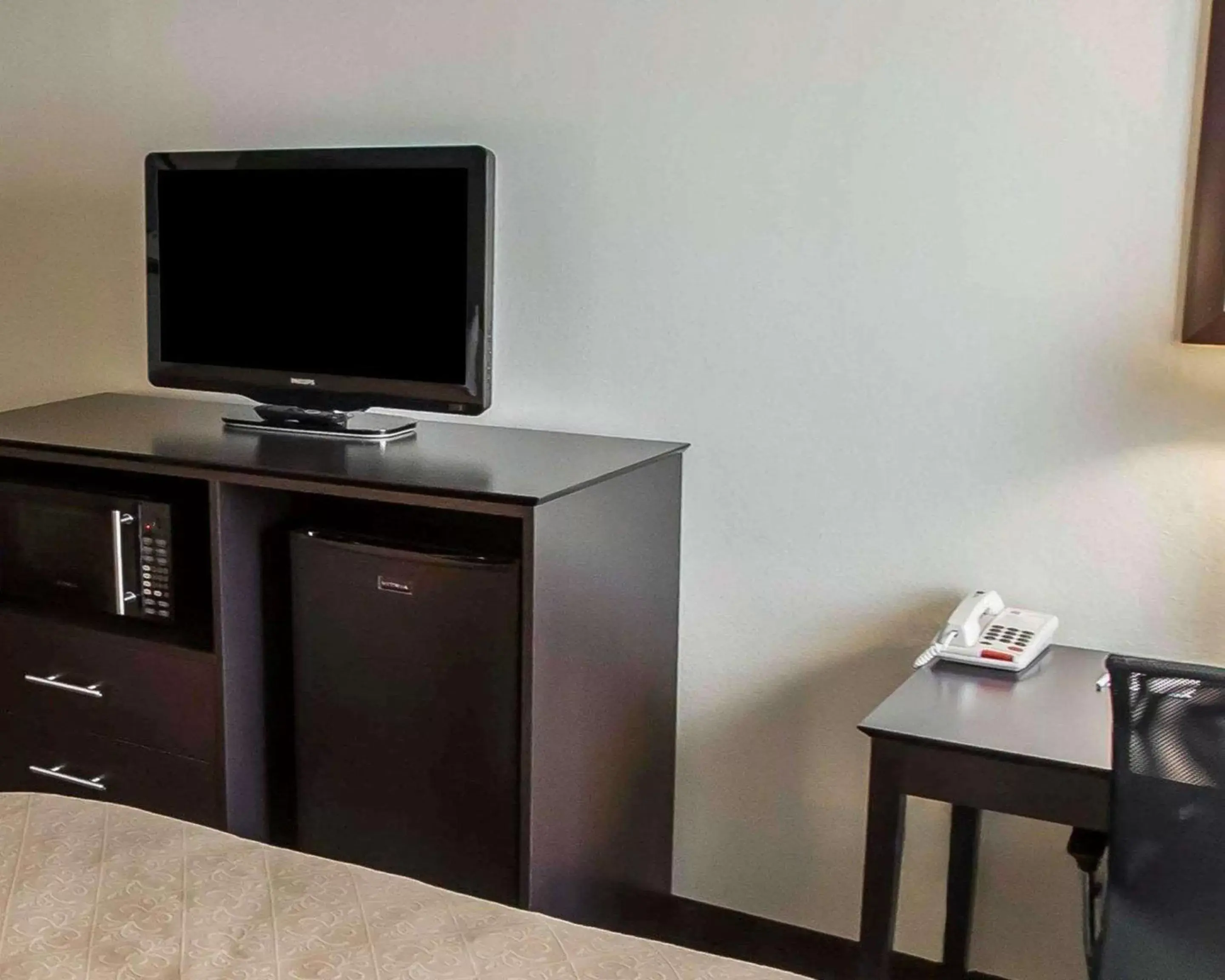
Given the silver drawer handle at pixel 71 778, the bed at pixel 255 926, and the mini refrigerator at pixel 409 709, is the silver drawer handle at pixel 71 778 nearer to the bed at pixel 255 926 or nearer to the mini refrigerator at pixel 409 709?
the mini refrigerator at pixel 409 709

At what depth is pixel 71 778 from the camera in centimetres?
252

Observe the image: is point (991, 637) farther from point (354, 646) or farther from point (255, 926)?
point (255, 926)

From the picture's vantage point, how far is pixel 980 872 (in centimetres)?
237

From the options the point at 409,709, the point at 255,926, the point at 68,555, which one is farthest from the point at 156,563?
the point at 255,926

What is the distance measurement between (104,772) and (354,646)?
61 centimetres

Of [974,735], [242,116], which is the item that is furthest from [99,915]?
[242,116]

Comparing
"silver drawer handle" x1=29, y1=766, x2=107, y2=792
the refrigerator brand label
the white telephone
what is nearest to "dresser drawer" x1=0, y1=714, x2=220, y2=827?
"silver drawer handle" x1=29, y1=766, x2=107, y2=792

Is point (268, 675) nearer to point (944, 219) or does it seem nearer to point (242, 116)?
point (242, 116)

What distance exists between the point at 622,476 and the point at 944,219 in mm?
697

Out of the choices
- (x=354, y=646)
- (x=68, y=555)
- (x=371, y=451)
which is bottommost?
(x=354, y=646)

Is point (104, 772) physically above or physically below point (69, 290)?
below

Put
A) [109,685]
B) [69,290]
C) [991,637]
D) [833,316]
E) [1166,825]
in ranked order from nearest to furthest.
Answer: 1. [1166,825]
2. [991,637]
3. [833,316]
4. [109,685]
5. [69,290]

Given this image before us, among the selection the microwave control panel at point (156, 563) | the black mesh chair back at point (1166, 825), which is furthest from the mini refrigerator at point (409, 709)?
the black mesh chair back at point (1166, 825)

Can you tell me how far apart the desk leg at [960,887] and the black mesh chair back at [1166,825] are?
69 centimetres
